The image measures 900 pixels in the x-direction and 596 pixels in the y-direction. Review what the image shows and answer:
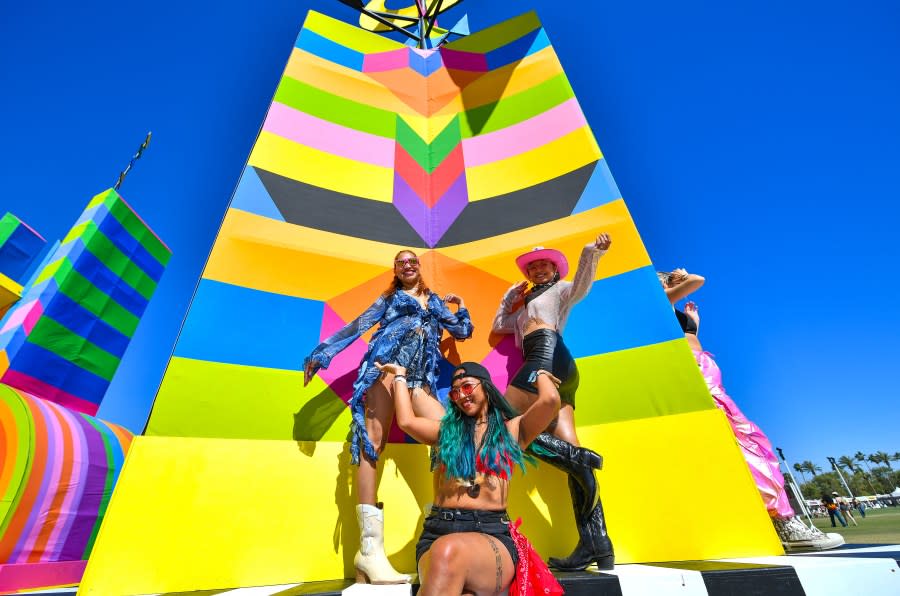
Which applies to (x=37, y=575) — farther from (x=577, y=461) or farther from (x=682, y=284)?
(x=682, y=284)

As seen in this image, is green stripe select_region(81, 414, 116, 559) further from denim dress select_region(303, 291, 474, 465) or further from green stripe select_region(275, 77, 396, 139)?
green stripe select_region(275, 77, 396, 139)

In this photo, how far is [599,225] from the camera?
3176 millimetres

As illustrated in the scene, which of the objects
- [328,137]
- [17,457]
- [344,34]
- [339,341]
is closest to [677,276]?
[339,341]

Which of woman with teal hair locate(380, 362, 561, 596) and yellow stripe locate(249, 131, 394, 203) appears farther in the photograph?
yellow stripe locate(249, 131, 394, 203)

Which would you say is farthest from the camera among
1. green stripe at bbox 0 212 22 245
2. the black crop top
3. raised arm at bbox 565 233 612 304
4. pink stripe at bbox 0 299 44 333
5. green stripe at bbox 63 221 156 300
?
green stripe at bbox 0 212 22 245

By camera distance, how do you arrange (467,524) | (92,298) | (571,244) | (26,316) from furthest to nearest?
(92,298) < (26,316) < (571,244) < (467,524)

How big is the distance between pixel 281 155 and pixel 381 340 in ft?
6.32

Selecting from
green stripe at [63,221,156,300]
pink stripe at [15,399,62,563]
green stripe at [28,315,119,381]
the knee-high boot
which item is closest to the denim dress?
the knee-high boot

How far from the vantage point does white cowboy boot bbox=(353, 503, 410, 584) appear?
5.75ft

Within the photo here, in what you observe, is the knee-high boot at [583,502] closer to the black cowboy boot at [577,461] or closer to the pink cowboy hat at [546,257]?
the black cowboy boot at [577,461]

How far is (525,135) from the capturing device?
3.79m

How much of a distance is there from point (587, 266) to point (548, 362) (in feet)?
1.95

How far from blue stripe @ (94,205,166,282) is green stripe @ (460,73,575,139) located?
18.4ft

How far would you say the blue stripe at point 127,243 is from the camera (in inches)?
253
